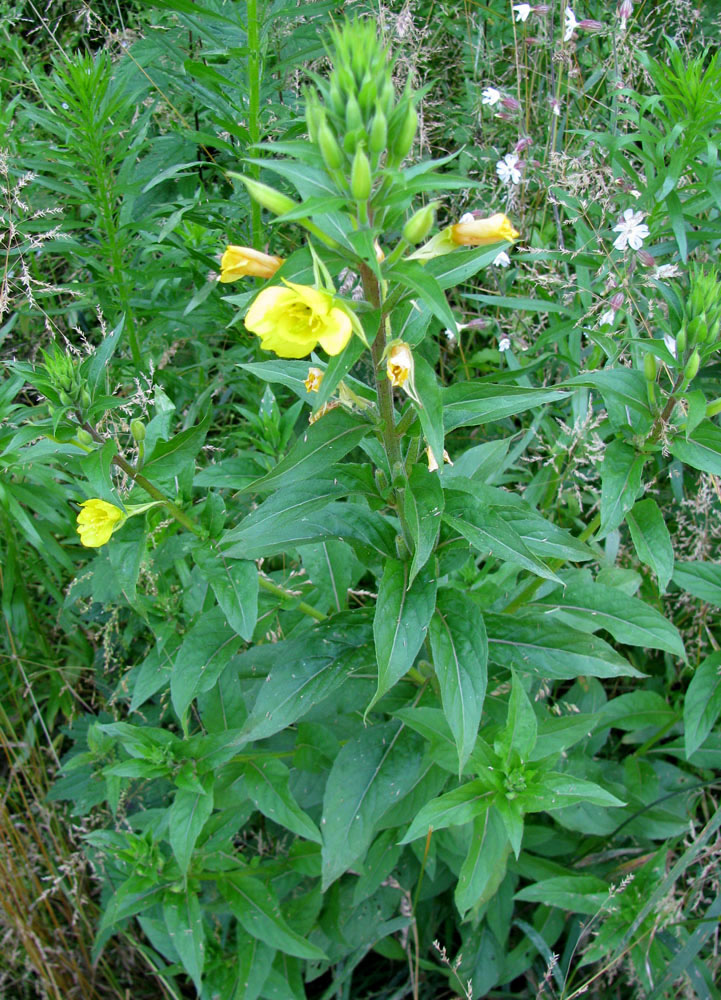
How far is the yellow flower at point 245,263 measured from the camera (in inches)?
54.9

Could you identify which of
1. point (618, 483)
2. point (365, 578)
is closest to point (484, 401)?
point (618, 483)

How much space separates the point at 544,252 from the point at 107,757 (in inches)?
86.3

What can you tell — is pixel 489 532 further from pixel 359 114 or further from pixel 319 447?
pixel 359 114

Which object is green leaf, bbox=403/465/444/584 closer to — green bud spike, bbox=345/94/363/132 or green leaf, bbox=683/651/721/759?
green bud spike, bbox=345/94/363/132

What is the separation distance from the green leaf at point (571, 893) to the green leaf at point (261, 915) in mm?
614

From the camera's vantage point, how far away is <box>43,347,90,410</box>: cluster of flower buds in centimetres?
165

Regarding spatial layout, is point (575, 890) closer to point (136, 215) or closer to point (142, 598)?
point (142, 598)

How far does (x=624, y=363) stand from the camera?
2.49 metres

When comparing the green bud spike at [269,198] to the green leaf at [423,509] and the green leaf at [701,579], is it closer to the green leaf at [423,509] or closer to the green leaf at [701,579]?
the green leaf at [423,509]

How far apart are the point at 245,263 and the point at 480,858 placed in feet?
4.73

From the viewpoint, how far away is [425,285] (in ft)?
3.92

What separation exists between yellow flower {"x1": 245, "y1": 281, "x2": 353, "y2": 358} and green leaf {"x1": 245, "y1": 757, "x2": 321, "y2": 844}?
1.24 meters

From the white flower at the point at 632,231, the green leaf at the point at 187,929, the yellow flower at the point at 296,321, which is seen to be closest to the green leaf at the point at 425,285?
the yellow flower at the point at 296,321

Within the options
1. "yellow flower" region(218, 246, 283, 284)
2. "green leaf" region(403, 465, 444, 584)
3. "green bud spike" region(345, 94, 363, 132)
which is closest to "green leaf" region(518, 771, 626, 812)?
"green leaf" region(403, 465, 444, 584)
